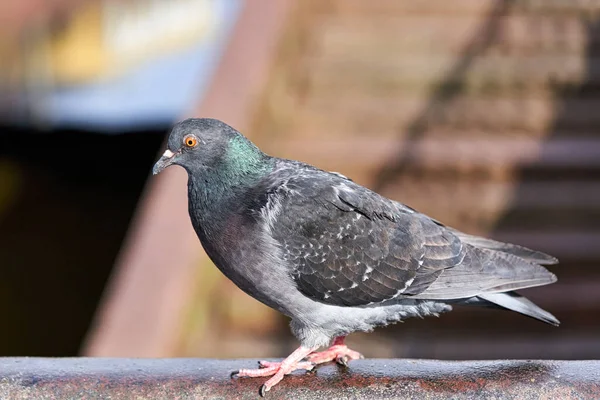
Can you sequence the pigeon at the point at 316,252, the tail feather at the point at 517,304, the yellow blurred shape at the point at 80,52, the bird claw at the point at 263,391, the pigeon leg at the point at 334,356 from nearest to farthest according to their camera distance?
the bird claw at the point at 263,391, the pigeon at the point at 316,252, the tail feather at the point at 517,304, the pigeon leg at the point at 334,356, the yellow blurred shape at the point at 80,52

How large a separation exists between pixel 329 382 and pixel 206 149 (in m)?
1.05

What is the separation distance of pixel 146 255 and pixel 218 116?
1.51 meters

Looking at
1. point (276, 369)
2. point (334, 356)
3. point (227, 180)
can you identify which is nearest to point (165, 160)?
point (227, 180)

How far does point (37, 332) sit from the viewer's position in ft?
39.1

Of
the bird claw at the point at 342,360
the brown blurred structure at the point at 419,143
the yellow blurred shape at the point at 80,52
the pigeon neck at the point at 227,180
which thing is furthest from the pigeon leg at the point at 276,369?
the yellow blurred shape at the point at 80,52

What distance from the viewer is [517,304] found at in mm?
Result: 3566

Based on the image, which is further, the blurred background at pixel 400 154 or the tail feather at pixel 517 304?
the blurred background at pixel 400 154

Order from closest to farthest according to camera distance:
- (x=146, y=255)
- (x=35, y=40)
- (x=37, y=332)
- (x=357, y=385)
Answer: (x=357, y=385), (x=146, y=255), (x=37, y=332), (x=35, y=40)

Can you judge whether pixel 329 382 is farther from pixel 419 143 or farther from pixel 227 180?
pixel 419 143

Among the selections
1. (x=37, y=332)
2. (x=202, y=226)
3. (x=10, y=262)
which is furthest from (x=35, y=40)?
(x=202, y=226)

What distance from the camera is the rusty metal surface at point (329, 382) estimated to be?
300cm

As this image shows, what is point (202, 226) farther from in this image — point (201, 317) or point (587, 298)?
point (587, 298)

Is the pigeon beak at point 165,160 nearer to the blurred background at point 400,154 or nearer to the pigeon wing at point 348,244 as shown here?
the pigeon wing at point 348,244

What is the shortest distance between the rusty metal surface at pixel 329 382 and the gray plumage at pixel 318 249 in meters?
0.33
